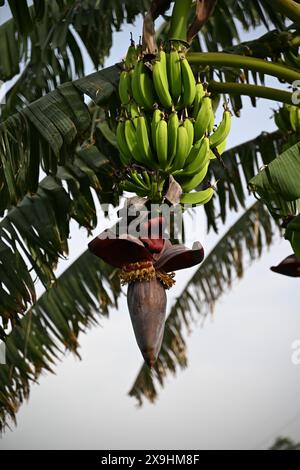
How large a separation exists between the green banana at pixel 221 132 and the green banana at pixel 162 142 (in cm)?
20

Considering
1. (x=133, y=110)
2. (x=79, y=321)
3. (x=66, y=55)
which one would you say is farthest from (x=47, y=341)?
(x=133, y=110)

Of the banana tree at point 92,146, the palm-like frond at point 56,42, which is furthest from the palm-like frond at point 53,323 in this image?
the palm-like frond at point 56,42

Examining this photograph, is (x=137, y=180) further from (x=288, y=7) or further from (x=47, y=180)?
(x=47, y=180)

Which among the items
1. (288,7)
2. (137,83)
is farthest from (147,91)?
(288,7)

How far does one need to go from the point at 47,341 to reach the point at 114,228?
63.8 inches

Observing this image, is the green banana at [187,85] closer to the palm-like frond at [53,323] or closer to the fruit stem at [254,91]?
the fruit stem at [254,91]

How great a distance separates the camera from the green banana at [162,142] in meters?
1.54

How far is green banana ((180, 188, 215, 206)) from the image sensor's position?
5.41 ft

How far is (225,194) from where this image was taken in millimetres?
3062

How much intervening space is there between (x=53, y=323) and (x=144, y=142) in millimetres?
1623

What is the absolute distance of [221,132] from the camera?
1.73 m

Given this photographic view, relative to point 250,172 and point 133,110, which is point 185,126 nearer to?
point 133,110

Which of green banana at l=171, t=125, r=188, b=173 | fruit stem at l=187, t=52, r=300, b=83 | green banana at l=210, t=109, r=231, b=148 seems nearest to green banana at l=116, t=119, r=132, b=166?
green banana at l=171, t=125, r=188, b=173
